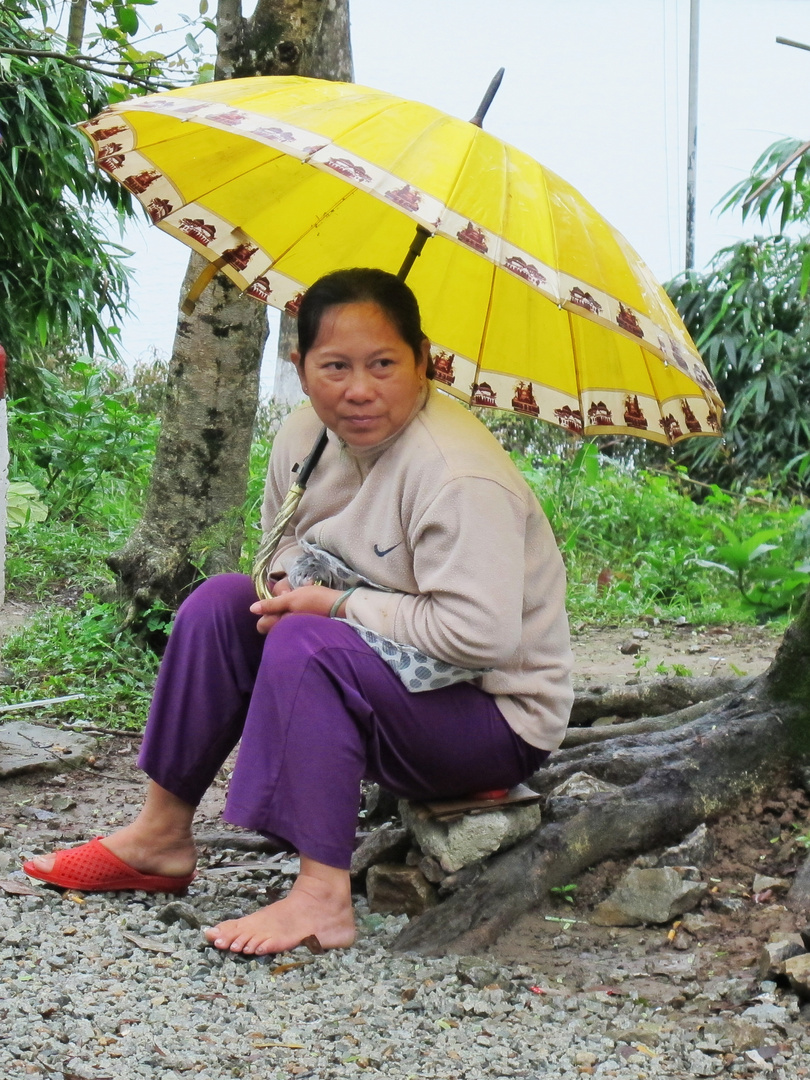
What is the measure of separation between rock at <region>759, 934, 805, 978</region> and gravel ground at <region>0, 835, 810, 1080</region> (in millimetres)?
36

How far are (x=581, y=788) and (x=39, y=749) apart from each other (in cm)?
183

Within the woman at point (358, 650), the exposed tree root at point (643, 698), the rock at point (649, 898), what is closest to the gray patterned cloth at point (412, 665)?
the woman at point (358, 650)

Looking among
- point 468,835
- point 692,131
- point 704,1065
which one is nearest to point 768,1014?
point 704,1065

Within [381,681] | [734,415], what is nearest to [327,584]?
[381,681]

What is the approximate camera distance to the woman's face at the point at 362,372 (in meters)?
2.30

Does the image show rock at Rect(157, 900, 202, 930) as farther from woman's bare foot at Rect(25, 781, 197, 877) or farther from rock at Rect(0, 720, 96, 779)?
rock at Rect(0, 720, 96, 779)

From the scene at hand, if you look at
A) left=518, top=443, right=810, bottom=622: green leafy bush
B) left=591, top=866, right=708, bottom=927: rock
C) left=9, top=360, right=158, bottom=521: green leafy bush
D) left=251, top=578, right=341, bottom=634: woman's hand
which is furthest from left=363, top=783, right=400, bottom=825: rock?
left=9, top=360, right=158, bottom=521: green leafy bush

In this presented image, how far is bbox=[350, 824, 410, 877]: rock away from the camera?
8.70 feet

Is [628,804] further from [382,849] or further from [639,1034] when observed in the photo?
[639,1034]

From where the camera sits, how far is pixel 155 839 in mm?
2531

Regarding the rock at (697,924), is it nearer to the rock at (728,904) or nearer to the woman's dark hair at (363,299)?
the rock at (728,904)

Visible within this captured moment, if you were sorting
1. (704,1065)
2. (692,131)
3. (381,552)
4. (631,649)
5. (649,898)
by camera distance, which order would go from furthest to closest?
(692,131)
(631,649)
(649,898)
(381,552)
(704,1065)

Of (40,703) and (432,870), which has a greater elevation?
(432,870)

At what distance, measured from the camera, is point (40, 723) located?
3.94 m
